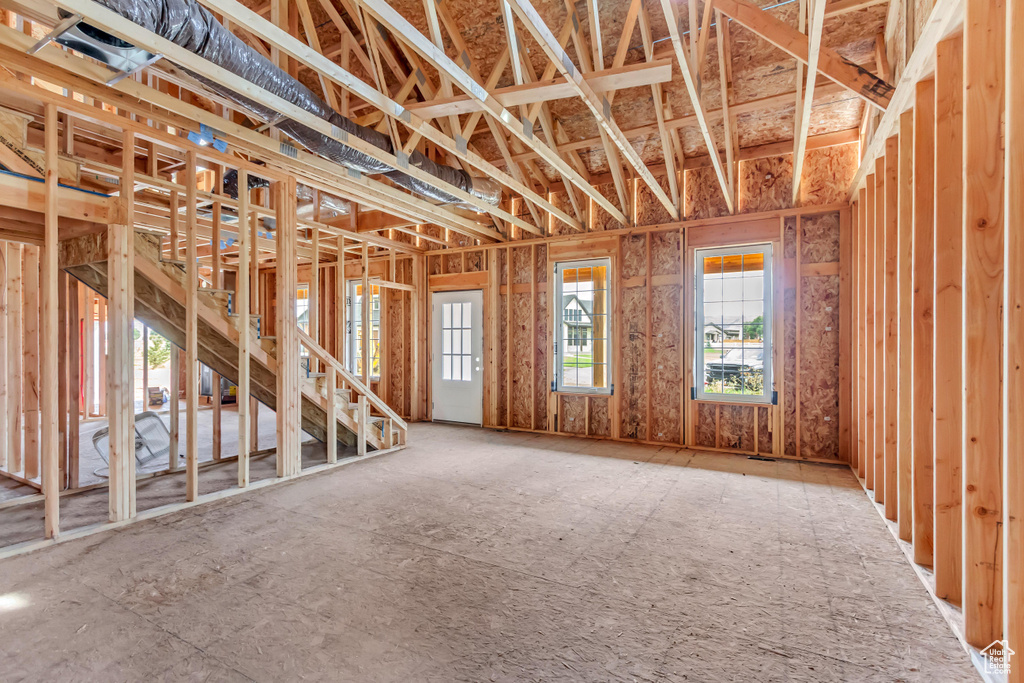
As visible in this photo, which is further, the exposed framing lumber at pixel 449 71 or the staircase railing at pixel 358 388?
the staircase railing at pixel 358 388

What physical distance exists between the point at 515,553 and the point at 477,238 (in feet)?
18.2

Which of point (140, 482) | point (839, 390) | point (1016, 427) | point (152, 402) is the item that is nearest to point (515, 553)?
point (1016, 427)

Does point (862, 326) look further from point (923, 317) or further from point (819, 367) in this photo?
point (923, 317)

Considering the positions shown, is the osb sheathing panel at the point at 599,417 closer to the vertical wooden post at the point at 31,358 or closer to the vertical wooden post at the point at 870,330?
the vertical wooden post at the point at 870,330

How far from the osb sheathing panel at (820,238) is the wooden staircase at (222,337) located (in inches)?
214

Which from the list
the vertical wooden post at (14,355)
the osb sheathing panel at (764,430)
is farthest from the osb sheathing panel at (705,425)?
the vertical wooden post at (14,355)

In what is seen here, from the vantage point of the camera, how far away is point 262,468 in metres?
5.03

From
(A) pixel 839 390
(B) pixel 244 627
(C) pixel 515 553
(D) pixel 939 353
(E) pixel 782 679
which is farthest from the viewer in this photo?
(A) pixel 839 390

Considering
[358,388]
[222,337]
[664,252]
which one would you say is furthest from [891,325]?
[222,337]

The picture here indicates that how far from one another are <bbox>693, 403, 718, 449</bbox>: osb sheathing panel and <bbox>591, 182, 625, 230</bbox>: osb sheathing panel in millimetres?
2747

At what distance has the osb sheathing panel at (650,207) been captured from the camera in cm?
638

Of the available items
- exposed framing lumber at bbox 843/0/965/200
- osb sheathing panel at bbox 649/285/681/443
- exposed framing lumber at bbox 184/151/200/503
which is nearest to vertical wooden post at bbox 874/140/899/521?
exposed framing lumber at bbox 843/0/965/200

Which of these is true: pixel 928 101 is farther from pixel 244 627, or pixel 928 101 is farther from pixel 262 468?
pixel 262 468

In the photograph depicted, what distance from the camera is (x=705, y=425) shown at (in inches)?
240
